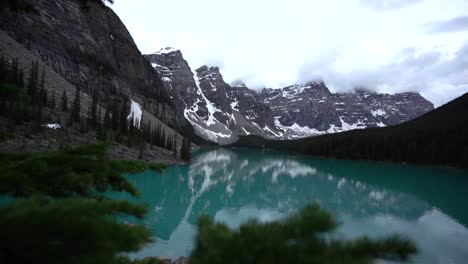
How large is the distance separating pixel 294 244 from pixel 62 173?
6.26ft

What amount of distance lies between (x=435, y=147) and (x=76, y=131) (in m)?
103

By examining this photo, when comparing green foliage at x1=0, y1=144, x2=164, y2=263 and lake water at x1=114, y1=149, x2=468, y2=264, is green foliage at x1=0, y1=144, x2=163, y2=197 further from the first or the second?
lake water at x1=114, y1=149, x2=468, y2=264

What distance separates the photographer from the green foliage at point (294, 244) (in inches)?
Answer: 63.9

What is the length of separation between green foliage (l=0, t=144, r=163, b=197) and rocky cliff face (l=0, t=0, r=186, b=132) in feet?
232

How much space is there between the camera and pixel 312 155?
476ft

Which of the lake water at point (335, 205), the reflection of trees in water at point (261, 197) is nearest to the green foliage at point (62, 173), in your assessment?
the lake water at point (335, 205)

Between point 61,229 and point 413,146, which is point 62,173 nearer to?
point 61,229

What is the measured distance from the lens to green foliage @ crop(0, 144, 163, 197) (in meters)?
2.37

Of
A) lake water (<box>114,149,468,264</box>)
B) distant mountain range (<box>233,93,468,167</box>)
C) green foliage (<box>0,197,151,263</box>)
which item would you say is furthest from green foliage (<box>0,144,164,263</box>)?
distant mountain range (<box>233,93,468,167</box>)

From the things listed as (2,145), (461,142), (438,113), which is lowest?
(2,145)

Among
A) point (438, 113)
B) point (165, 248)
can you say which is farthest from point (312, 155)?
point (165, 248)

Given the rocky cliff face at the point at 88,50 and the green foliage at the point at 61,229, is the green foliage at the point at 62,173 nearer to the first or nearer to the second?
the green foliage at the point at 61,229

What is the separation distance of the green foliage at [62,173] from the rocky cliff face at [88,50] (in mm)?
70628

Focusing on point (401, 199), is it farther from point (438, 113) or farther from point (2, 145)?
point (438, 113)
